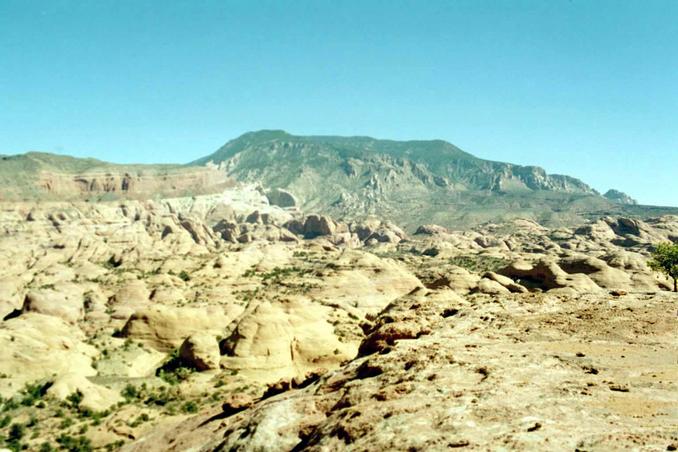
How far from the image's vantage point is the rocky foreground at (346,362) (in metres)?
11.5

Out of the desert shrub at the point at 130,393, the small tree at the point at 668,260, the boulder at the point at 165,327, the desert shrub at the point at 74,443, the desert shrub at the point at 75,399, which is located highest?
the small tree at the point at 668,260

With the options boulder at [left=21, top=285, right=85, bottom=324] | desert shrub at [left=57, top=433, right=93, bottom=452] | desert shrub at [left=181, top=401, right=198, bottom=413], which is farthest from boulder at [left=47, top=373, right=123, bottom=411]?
boulder at [left=21, top=285, right=85, bottom=324]

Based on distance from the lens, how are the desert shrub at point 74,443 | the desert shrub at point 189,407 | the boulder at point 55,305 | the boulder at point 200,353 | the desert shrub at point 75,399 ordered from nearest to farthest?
1. the desert shrub at point 74,443
2. the desert shrub at point 189,407
3. the desert shrub at point 75,399
4. the boulder at point 200,353
5. the boulder at point 55,305

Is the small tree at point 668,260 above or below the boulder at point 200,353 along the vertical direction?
above

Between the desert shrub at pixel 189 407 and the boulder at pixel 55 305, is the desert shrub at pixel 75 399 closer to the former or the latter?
the desert shrub at pixel 189 407

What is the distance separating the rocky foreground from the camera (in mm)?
11531

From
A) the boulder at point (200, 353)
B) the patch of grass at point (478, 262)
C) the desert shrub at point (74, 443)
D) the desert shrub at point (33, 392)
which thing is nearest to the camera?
the desert shrub at point (74, 443)

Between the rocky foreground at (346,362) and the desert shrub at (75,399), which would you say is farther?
the desert shrub at (75,399)

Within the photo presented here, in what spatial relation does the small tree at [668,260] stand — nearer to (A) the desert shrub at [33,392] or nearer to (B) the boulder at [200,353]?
(B) the boulder at [200,353]

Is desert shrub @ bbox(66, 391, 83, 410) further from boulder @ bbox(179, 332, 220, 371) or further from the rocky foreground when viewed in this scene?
boulder @ bbox(179, 332, 220, 371)

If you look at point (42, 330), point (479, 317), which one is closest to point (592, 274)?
point (479, 317)

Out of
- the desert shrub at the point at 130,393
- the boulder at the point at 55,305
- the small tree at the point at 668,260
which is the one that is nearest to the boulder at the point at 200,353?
the desert shrub at the point at 130,393

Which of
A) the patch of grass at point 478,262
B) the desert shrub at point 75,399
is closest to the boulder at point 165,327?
the desert shrub at point 75,399

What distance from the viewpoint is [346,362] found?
21.8 metres
